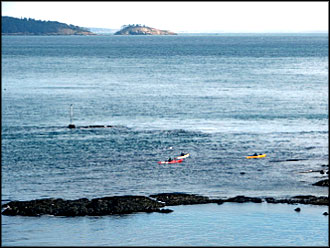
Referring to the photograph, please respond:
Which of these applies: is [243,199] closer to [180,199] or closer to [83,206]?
[180,199]

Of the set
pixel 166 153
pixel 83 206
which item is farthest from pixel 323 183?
pixel 83 206

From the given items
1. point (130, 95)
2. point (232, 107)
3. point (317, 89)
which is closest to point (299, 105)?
point (232, 107)

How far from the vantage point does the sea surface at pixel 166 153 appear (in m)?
45.3

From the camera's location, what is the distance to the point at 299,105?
10481 cm

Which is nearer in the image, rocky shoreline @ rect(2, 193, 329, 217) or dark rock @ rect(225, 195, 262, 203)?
rocky shoreline @ rect(2, 193, 329, 217)

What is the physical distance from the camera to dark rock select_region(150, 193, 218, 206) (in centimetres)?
5153

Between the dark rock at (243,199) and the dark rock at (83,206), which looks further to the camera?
the dark rock at (243,199)

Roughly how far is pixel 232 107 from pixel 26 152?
40682 millimetres

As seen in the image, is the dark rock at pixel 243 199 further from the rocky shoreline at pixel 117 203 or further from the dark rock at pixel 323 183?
the dark rock at pixel 323 183

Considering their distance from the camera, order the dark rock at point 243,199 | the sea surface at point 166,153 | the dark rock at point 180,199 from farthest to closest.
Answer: the dark rock at point 243,199
the dark rock at point 180,199
the sea surface at point 166,153

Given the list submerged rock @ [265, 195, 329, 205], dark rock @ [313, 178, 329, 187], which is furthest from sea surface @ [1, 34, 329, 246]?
submerged rock @ [265, 195, 329, 205]

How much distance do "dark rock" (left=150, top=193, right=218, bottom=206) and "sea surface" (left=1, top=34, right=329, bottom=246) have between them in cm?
117

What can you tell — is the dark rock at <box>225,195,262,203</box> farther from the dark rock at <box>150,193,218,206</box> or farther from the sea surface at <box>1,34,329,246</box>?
the dark rock at <box>150,193,218,206</box>

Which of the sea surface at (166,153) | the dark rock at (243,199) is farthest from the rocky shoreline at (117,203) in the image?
the sea surface at (166,153)
